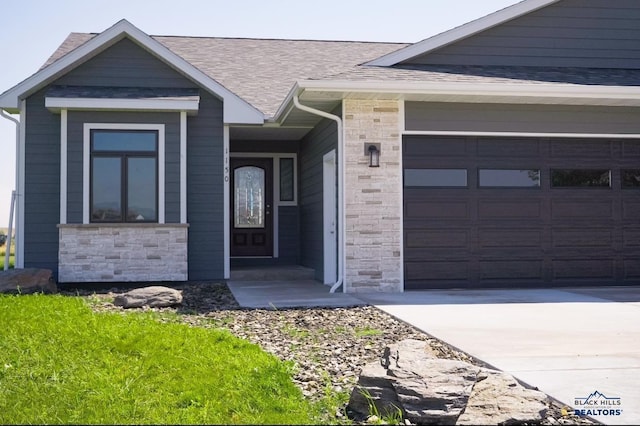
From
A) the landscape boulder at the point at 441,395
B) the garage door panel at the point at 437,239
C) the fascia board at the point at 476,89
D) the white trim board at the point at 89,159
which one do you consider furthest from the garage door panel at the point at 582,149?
the landscape boulder at the point at 441,395

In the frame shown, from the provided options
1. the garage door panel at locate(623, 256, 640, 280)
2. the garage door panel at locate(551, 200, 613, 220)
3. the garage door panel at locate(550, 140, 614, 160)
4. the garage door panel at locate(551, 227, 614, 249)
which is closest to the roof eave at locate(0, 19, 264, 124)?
the garage door panel at locate(550, 140, 614, 160)

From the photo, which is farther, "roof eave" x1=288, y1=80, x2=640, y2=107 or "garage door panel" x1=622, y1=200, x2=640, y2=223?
"garage door panel" x1=622, y1=200, x2=640, y2=223

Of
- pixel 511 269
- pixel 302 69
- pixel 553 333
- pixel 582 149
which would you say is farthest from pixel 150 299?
pixel 302 69

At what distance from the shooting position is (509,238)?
10.3 metres

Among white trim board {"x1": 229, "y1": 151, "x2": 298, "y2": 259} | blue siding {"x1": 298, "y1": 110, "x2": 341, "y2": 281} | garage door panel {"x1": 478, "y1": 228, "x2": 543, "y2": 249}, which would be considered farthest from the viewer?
white trim board {"x1": 229, "y1": 151, "x2": 298, "y2": 259}

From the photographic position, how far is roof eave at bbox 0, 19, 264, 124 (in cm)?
1095

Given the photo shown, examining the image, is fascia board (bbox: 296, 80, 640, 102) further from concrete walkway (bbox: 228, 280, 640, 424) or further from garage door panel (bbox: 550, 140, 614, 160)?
concrete walkway (bbox: 228, 280, 640, 424)

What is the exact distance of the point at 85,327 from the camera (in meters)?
6.57

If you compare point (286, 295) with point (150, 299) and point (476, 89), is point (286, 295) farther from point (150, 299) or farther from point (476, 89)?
point (476, 89)

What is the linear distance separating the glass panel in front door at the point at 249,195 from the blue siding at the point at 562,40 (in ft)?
15.5

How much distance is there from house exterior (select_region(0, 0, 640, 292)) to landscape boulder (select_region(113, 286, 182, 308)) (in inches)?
84.2

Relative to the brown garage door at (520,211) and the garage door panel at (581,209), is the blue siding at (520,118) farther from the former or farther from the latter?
the garage door panel at (581,209)

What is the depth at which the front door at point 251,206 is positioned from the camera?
46.7ft

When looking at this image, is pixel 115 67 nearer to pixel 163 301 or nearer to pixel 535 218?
pixel 163 301
